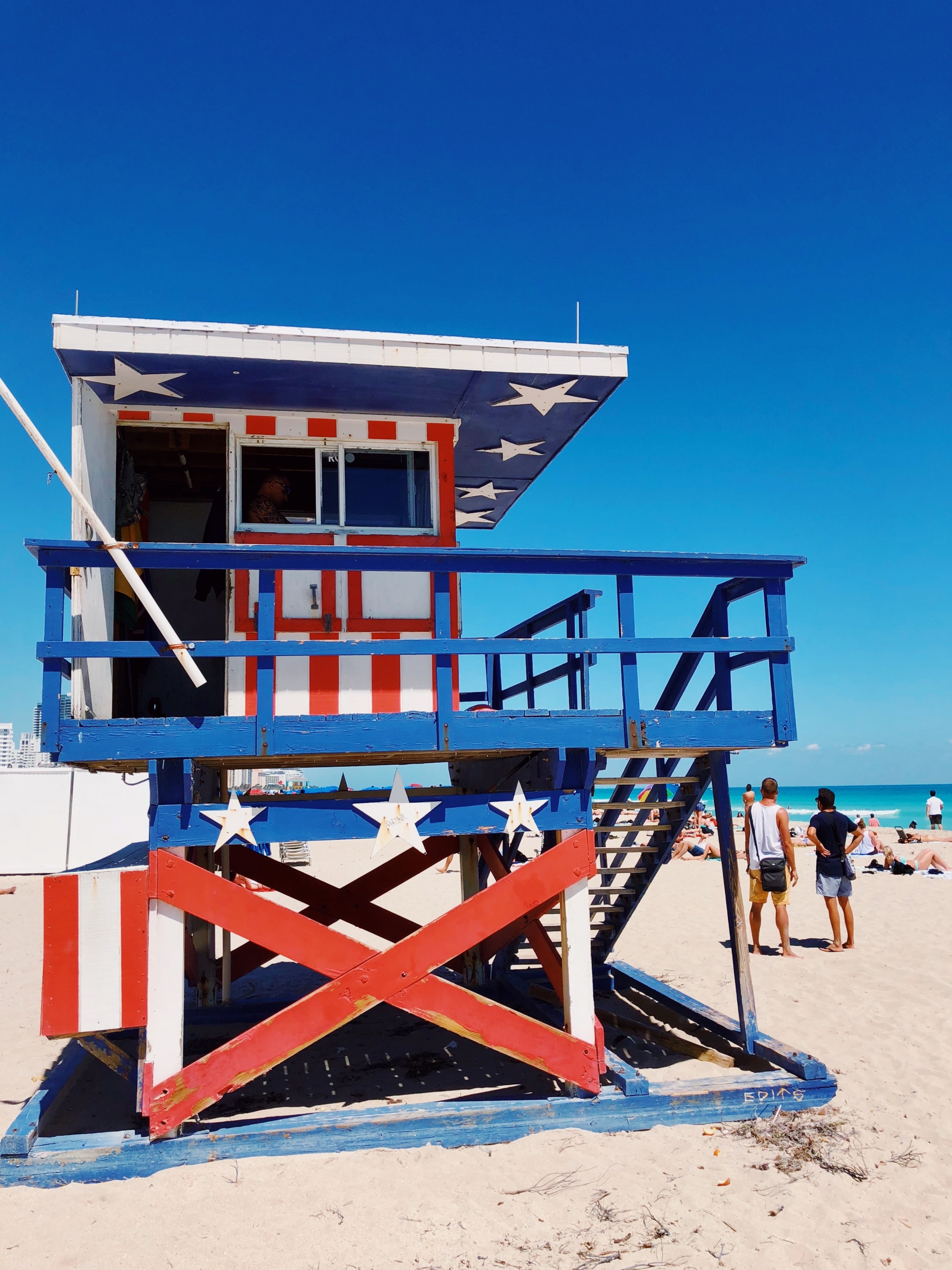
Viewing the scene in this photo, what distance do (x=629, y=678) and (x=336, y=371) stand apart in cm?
308

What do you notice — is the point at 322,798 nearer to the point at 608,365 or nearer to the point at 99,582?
the point at 99,582

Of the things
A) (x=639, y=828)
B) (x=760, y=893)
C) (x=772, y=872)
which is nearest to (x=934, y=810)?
(x=760, y=893)

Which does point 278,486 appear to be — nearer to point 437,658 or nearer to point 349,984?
point 437,658

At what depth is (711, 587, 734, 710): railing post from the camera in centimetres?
655

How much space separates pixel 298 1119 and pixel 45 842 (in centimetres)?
1830

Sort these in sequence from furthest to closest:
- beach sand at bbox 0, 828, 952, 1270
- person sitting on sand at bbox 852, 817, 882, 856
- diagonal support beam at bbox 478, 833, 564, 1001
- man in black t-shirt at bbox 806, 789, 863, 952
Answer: person sitting on sand at bbox 852, 817, 882, 856, man in black t-shirt at bbox 806, 789, 863, 952, diagonal support beam at bbox 478, 833, 564, 1001, beach sand at bbox 0, 828, 952, 1270

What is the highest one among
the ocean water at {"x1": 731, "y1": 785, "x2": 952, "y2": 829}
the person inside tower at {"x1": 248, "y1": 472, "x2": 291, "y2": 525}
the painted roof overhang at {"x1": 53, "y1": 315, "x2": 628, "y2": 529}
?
the painted roof overhang at {"x1": 53, "y1": 315, "x2": 628, "y2": 529}

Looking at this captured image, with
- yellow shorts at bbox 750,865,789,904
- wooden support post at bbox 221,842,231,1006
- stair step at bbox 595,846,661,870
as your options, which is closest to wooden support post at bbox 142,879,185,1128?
wooden support post at bbox 221,842,231,1006

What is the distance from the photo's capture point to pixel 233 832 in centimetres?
551

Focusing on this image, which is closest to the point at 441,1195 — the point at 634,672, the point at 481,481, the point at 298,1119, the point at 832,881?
the point at 298,1119

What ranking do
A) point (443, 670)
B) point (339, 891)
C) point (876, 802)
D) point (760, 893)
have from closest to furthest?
point (443, 670)
point (339, 891)
point (760, 893)
point (876, 802)

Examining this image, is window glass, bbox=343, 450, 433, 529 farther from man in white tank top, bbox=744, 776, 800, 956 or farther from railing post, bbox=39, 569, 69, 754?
man in white tank top, bbox=744, 776, 800, 956

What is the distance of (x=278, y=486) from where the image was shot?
7.46m

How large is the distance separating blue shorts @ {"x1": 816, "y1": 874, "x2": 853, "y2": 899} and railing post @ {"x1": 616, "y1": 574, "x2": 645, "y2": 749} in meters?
6.29
